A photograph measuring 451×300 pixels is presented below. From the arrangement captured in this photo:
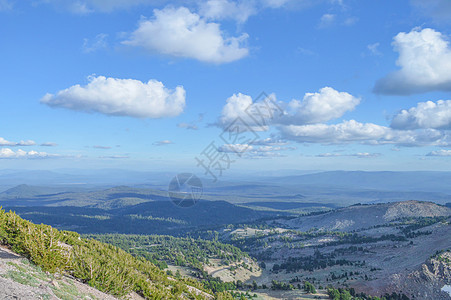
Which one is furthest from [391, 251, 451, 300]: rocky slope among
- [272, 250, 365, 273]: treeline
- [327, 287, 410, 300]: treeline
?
[272, 250, 365, 273]: treeline

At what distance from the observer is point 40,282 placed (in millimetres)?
14062

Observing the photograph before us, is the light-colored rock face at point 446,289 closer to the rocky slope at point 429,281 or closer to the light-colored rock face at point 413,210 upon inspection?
the rocky slope at point 429,281

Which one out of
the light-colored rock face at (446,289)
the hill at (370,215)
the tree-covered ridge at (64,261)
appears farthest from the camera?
the hill at (370,215)

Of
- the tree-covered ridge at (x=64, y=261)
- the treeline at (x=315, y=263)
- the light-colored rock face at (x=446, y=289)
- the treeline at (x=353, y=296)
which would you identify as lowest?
the treeline at (x=315, y=263)

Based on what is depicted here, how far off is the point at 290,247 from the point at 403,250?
39373mm

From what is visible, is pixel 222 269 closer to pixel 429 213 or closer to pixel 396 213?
pixel 396 213

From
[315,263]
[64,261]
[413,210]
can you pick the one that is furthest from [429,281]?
[413,210]

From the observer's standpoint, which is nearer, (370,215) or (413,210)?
(413,210)

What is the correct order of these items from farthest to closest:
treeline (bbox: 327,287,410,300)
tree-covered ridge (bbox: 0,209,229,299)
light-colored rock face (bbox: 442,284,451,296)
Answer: light-colored rock face (bbox: 442,284,451,296)
treeline (bbox: 327,287,410,300)
tree-covered ridge (bbox: 0,209,229,299)

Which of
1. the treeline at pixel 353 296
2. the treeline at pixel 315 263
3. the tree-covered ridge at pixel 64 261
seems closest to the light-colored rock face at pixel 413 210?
the treeline at pixel 315 263

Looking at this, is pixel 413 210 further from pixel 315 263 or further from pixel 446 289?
pixel 446 289

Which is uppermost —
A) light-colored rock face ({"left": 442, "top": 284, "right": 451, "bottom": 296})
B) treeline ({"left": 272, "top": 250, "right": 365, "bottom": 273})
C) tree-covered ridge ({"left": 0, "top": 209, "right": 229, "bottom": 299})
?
tree-covered ridge ({"left": 0, "top": 209, "right": 229, "bottom": 299})

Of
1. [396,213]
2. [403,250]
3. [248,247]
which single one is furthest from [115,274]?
[396,213]

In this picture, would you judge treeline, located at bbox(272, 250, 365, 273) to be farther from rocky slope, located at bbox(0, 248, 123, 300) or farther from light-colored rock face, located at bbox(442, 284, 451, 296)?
rocky slope, located at bbox(0, 248, 123, 300)
